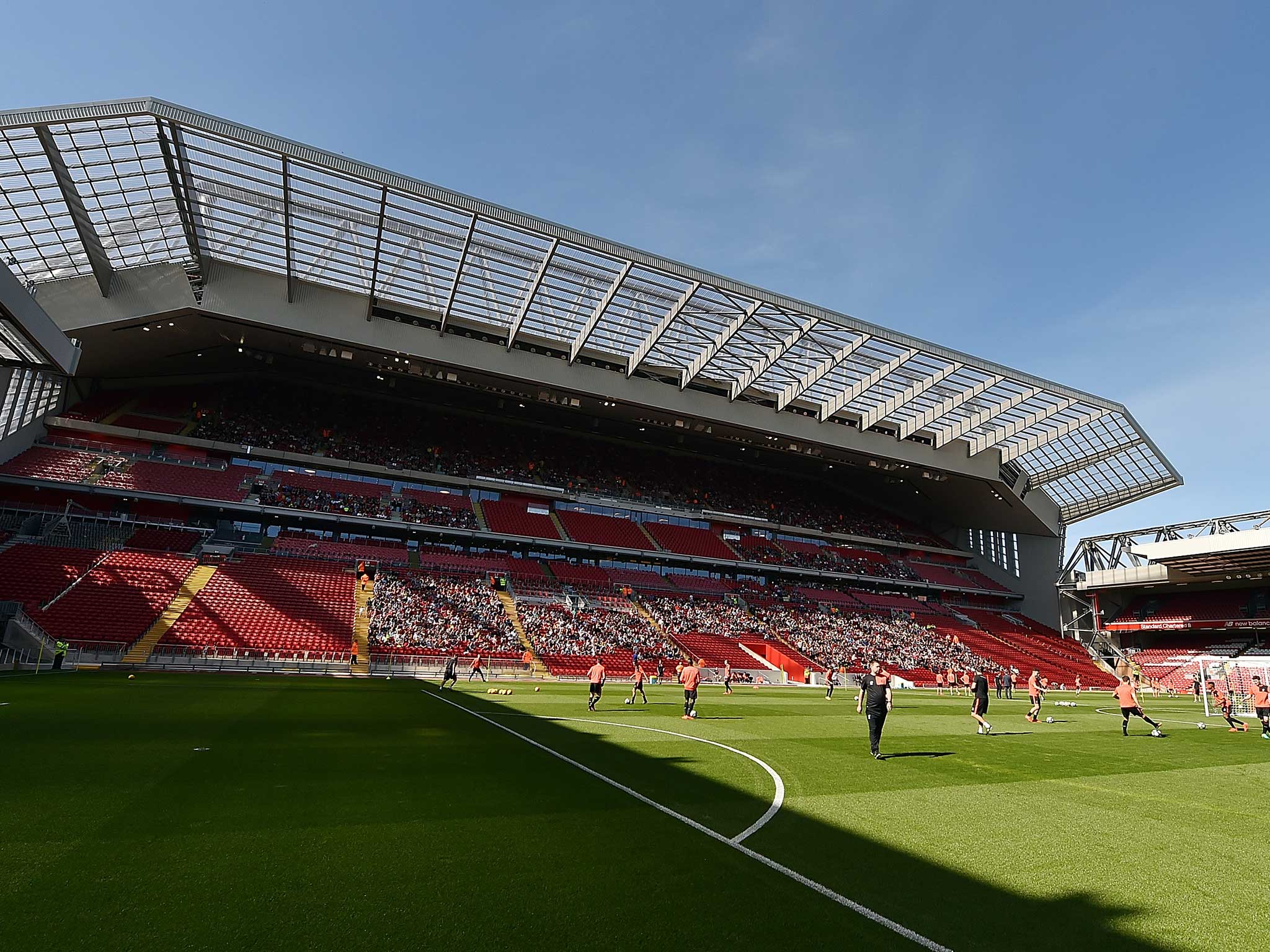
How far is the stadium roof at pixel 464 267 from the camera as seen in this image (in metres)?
25.4

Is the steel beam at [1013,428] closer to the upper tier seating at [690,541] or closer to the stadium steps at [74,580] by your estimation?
the upper tier seating at [690,541]

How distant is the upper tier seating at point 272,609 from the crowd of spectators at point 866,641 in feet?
92.8

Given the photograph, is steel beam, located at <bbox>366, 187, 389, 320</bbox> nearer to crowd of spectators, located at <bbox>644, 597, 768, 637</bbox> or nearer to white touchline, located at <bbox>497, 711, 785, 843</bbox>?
white touchline, located at <bbox>497, 711, 785, 843</bbox>

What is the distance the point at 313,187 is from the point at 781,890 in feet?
101

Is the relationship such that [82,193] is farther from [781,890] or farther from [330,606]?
[781,890]

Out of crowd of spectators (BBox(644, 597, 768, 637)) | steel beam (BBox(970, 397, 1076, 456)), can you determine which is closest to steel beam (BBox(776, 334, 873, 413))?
crowd of spectators (BBox(644, 597, 768, 637))

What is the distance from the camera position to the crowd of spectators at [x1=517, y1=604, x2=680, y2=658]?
126 feet

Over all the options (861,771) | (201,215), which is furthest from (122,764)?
(201,215)

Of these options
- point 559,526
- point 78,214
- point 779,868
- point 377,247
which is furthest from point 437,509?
point 779,868

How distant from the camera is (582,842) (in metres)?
6.28

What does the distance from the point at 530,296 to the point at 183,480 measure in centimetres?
2410

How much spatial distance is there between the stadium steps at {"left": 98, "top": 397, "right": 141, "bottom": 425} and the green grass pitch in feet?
115

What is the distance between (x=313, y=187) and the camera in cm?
2781

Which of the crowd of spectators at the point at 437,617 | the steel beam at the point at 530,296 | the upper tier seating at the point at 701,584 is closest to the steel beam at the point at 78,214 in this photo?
the steel beam at the point at 530,296
